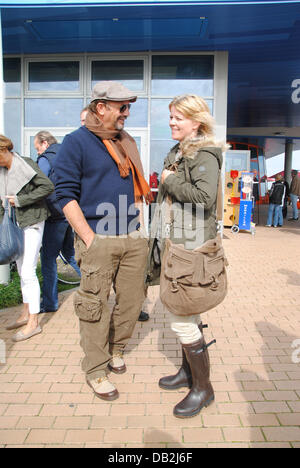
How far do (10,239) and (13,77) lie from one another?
6855 millimetres

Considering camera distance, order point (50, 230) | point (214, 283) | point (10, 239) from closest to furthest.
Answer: point (214, 283) → point (10, 239) → point (50, 230)

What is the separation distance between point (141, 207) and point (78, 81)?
6856 mm

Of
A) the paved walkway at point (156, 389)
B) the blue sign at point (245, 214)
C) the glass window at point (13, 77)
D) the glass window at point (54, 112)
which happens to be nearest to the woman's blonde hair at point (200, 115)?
the paved walkway at point (156, 389)

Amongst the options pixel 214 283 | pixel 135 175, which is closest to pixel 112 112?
pixel 135 175

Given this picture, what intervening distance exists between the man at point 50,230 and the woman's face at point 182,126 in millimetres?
1865

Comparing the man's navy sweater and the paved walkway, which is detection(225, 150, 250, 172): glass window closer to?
the paved walkway

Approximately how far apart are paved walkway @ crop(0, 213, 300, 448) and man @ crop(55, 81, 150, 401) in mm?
259

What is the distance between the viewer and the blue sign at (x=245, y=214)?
10781 millimetres

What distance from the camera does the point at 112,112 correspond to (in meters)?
2.45

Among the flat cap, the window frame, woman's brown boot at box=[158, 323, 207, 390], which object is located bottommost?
woman's brown boot at box=[158, 323, 207, 390]

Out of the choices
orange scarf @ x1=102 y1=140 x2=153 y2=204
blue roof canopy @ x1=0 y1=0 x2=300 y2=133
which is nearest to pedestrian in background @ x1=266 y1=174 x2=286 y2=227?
blue roof canopy @ x1=0 y1=0 x2=300 y2=133

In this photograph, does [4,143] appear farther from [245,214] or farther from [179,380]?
[245,214]

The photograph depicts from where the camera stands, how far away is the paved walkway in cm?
219

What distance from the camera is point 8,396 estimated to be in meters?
2.62
